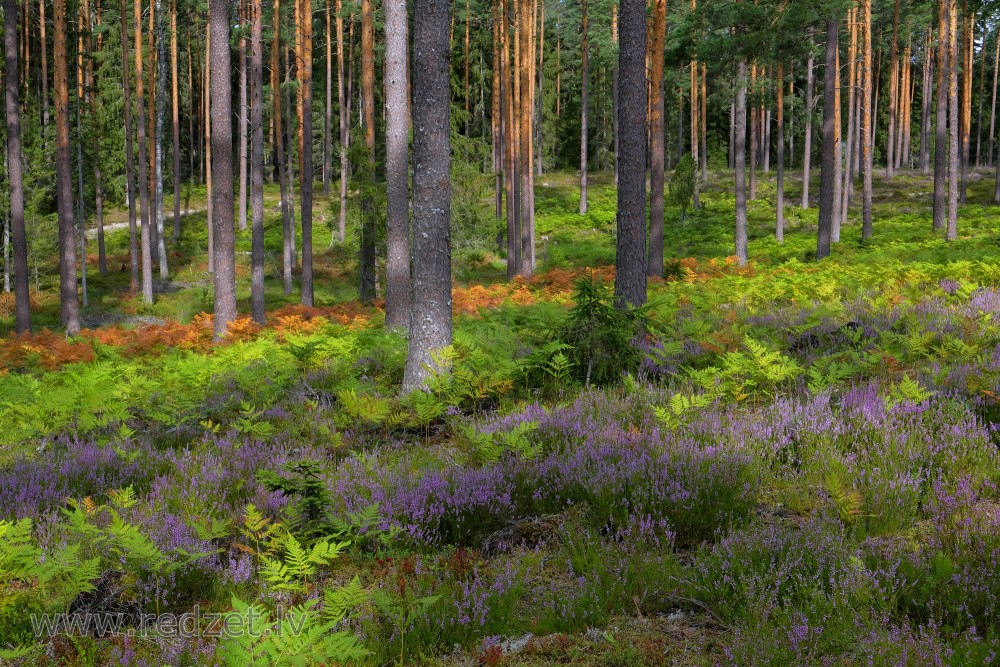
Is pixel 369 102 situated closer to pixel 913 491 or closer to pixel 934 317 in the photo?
pixel 934 317

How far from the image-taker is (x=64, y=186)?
1962 centimetres

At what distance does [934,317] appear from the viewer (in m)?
7.85

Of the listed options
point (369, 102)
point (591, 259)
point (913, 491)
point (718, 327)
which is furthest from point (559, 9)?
point (913, 491)

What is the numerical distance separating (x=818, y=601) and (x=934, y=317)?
666 centimetres

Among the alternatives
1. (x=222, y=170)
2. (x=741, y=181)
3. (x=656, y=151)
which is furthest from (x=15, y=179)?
(x=741, y=181)

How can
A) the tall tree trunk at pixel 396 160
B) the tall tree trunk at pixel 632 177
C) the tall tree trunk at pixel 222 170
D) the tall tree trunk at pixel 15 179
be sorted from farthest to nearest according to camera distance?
the tall tree trunk at pixel 15 179
the tall tree trunk at pixel 222 170
the tall tree trunk at pixel 396 160
the tall tree trunk at pixel 632 177

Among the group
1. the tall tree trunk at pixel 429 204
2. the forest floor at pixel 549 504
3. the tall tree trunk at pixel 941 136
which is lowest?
the forest floor at pixel 549 504

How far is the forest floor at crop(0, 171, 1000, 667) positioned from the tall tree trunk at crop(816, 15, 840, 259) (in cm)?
1289

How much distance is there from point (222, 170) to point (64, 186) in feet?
29.3

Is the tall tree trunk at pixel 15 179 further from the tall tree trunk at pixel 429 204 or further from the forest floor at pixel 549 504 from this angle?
the tall tree trunk at pixel 429 204

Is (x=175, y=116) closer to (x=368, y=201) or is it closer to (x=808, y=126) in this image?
(x=368, y=201)

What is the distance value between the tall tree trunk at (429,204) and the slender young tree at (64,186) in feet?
56.4

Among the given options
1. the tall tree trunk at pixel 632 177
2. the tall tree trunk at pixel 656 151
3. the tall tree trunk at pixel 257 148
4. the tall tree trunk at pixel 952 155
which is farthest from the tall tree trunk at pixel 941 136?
the tall tree trunk at pixel 257 148

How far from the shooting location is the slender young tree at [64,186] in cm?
1975
